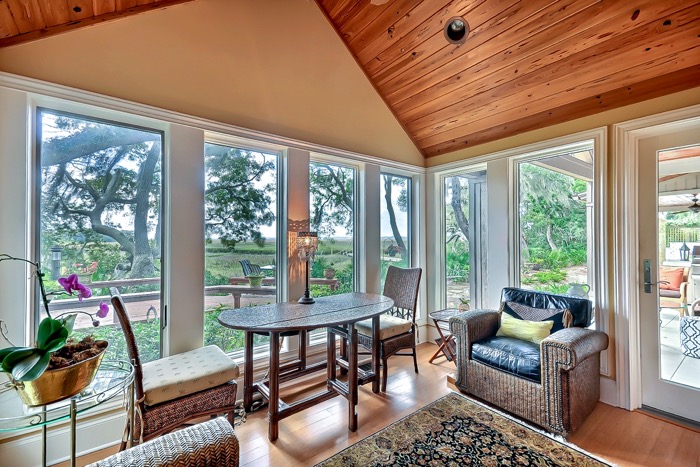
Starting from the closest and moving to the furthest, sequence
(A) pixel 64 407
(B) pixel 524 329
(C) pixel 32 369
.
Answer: (C) pixel 32 369
(A) pixel 64 407
(B) pixel 524 329

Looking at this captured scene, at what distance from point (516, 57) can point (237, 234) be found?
2753 mm

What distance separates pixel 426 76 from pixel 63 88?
2.83 m

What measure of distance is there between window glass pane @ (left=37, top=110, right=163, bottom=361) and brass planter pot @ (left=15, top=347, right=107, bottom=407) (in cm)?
108

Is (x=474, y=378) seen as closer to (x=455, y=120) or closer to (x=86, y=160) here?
(x=455, y=120)

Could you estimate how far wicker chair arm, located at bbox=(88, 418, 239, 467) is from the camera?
1.05 m

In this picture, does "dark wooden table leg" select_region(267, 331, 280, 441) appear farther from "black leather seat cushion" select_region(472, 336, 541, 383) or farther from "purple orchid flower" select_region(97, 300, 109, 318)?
"black leather seat cushion" select_region(472, 336, 541, 383)

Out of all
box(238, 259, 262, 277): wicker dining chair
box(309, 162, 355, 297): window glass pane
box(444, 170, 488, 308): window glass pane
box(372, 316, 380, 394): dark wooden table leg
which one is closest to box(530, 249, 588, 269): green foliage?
box(444, 170, 488, 308): window glass pane

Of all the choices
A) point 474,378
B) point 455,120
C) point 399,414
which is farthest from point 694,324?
point 455,120

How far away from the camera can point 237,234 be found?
8.71ft

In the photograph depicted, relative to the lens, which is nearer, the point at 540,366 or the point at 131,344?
the point at 131,344

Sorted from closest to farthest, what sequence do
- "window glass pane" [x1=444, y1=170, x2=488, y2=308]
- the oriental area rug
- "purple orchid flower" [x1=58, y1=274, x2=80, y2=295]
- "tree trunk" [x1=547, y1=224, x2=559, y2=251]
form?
"purple orchid flower" [x1=58, y1=274, x2=80, y2=295], the oriental area rug, "tree trunk" [x1=547, y1=224, x2=559, y2=251], "window glass pane" [x1=444, y1=170, x2=488, y2=308]

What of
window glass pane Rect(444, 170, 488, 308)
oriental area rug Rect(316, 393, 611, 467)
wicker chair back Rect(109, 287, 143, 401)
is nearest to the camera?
wicker chair back Rect(109, 287, 143, 401)

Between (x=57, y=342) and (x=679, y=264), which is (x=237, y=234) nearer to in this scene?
(x=57, y=342)

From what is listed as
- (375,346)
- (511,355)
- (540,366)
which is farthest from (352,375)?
(540,366)
